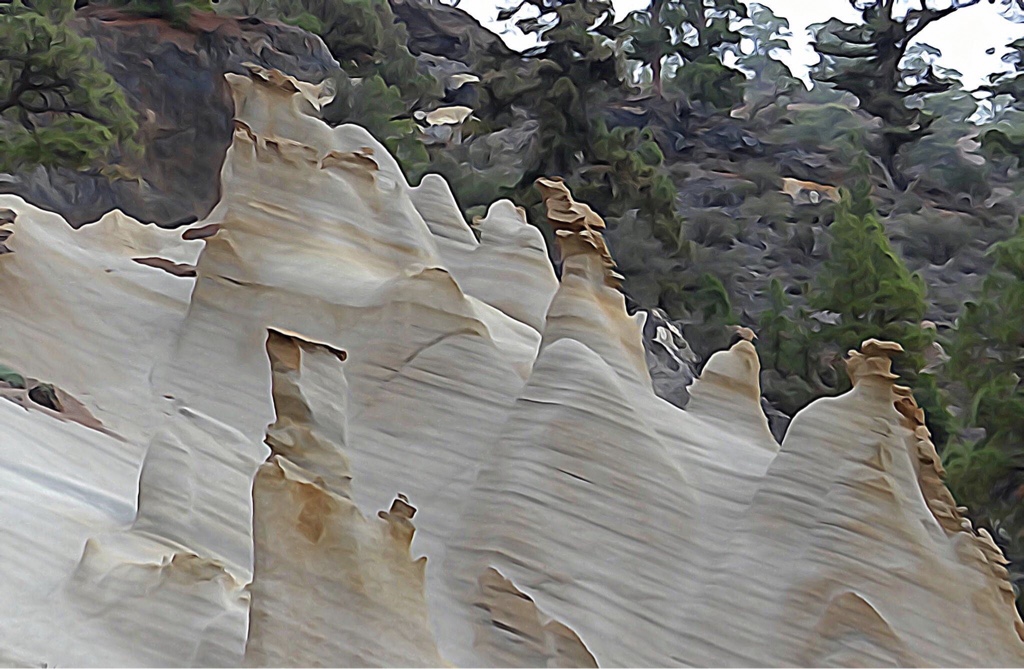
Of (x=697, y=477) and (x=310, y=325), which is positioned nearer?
(x=697, y=477)

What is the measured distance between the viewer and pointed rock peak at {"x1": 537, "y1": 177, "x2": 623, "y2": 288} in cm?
234

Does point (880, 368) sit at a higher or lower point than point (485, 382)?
higher

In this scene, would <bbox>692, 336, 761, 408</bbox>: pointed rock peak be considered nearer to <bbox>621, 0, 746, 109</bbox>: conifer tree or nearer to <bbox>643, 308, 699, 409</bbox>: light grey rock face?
<bbox>643, 308, 699, 409</bbox>: light grey rock face

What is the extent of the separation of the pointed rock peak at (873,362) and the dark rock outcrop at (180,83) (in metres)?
7.91

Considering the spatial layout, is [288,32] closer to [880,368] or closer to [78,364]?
[78,364]

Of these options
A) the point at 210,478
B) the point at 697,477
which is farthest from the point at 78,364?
the point at 697,477

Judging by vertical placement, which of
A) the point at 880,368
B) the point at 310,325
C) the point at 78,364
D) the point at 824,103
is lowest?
the point at 78,364

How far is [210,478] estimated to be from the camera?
216cm

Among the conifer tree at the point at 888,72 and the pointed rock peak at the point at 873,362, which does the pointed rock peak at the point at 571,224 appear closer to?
the pointed rock peak at the point at 873,362

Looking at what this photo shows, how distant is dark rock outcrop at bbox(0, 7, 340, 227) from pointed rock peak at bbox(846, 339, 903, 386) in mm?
7912

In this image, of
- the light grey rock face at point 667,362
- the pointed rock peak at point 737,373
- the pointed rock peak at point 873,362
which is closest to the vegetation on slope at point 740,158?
the light grey rock face at point 667,362

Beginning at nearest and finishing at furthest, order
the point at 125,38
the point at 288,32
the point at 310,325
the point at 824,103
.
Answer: the point at 310,325
the point at 125,38
the point at 288,32
the point at 824,103

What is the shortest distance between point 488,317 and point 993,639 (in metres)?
1.48

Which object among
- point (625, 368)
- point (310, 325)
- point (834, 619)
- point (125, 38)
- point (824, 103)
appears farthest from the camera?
point (824, 103)
